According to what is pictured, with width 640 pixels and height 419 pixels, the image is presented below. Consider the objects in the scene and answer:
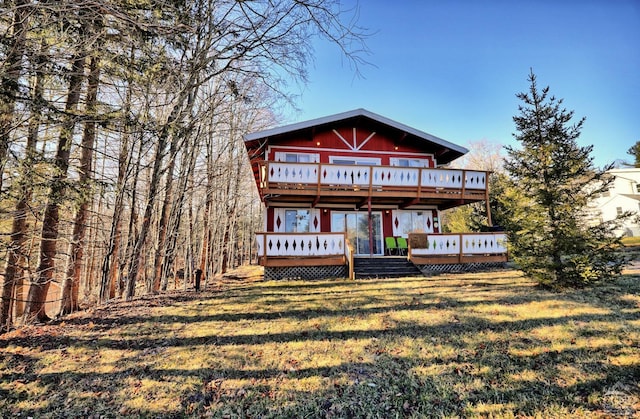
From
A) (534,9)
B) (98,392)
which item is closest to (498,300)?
(534,9)

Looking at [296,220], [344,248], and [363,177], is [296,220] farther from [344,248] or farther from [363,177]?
[363,177]

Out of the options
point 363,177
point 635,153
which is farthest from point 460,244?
point 635,153

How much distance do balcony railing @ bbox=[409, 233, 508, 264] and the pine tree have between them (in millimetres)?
3405

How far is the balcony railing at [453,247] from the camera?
11.4 meters

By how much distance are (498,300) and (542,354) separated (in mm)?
2822

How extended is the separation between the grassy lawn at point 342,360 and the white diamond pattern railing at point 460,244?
462cm

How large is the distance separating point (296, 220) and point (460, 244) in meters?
7.08

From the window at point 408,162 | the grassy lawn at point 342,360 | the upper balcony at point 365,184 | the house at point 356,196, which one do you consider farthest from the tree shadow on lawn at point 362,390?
the window at point 408,162

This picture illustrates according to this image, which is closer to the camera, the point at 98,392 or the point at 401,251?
the point at 98,392

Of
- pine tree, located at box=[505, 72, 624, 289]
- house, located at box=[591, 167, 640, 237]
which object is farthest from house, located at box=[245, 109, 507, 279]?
house, located at box=[591, 167, 640, 237]

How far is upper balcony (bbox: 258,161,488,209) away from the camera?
11820 mm

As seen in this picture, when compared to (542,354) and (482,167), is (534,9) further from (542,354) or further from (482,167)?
(482,167)

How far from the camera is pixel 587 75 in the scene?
26.9 feet

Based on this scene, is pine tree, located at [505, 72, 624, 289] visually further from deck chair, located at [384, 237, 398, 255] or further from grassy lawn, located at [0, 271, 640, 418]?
deck chair, located at [384, 237, 398, 255]
